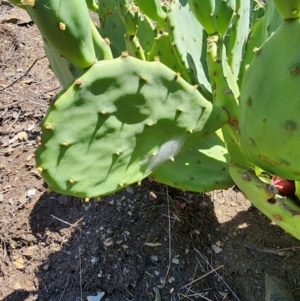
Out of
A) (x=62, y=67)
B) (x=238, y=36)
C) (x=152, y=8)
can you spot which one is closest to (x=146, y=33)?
(x=152, y=8)

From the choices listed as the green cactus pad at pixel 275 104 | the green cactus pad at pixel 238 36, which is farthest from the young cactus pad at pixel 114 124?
the green cactus pad at pixel 238 36

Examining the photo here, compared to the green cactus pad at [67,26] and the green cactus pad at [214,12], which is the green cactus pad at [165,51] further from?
the green cactus pad at [67,26]

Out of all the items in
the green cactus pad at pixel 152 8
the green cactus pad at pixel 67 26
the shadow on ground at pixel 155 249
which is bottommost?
the shadow on ground at pixel 155 249

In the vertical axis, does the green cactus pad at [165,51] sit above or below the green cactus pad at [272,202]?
above

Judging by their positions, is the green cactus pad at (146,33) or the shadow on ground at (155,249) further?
the green cactus pad at (146,33)

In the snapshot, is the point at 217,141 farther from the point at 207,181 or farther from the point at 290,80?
the point at 290,80

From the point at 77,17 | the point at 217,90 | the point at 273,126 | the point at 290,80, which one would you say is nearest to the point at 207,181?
the point at 217,90

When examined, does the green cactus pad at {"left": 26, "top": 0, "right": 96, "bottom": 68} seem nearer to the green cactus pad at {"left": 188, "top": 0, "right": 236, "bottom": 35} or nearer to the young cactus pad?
the young cactus pad
